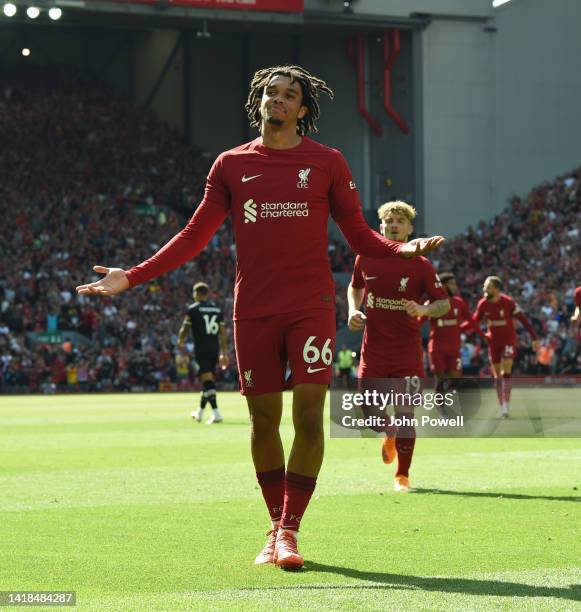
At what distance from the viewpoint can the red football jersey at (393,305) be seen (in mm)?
11133

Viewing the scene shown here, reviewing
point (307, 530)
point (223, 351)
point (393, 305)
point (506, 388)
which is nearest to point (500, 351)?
point (506, 388)

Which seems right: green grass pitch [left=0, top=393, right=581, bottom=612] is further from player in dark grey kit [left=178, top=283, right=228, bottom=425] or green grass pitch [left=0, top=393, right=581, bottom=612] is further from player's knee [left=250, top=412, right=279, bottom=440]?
player in dark grey kit [left=178, top=283, right=228, bottom=425]

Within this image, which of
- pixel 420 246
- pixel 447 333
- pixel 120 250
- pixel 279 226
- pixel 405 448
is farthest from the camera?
pixel 120 250

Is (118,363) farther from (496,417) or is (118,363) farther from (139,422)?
(496,417)

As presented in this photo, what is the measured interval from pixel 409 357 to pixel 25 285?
32.7 metres

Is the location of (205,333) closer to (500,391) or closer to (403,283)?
(500,391)

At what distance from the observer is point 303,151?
→ 7.18m

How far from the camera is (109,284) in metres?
6.84

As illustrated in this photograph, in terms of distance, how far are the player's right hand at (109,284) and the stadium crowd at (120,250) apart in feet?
107

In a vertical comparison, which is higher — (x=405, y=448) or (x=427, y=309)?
(x=427, y=309)

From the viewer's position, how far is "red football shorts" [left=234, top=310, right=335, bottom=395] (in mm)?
6902

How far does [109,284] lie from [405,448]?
483cm

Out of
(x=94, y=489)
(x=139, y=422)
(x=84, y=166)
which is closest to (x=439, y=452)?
(x=94, y=489)

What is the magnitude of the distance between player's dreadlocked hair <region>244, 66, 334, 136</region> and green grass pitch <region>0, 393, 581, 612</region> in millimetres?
2419
